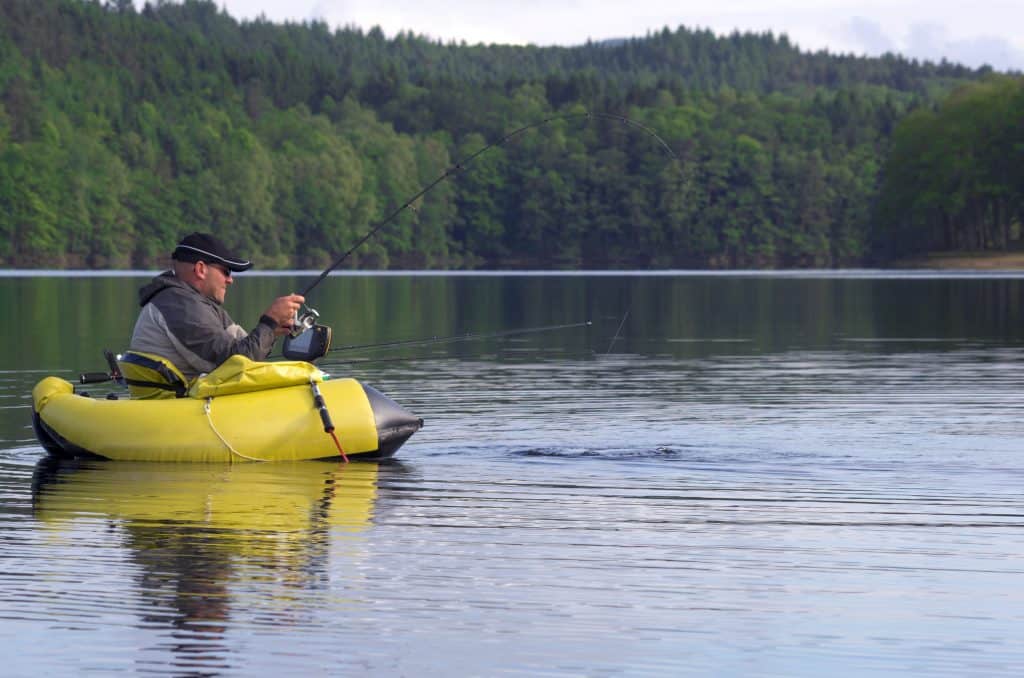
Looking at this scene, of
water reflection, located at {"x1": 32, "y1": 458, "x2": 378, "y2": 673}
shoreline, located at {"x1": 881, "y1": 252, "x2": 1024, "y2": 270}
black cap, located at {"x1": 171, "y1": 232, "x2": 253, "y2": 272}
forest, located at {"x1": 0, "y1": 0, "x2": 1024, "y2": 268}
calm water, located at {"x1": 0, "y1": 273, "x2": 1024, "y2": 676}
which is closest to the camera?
calm water, located at {"x1": 0, "y1": 273, "x2": 1024, "y2": 676}

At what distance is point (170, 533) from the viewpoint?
34.8ft

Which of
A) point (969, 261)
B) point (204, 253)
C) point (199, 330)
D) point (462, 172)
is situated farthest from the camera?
point (462, 172)

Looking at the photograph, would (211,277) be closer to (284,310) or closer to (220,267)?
(220,267)

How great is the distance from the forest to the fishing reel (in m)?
115

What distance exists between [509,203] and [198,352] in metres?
149

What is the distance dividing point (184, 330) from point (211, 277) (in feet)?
1.54

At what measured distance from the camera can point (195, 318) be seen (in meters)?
14.0

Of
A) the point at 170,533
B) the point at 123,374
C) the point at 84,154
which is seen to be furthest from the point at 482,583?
the point at 84,154

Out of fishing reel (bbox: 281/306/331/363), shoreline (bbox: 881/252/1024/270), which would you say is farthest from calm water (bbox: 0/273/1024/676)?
shoreline (bbox: 881/252/1024/270)

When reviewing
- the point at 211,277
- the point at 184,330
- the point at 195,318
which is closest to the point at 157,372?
the point at 184,330

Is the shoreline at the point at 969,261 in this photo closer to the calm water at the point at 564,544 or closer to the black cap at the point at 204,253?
the calm water at the point at 564,544

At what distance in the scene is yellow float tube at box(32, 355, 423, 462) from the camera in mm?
13812

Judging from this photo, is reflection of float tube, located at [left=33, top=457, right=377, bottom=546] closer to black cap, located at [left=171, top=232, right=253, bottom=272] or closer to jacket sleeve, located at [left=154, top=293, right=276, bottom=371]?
jacket sleeve, located at [left=154, top=293, right=276, bottom=371]

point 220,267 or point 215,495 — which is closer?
point 215,495
